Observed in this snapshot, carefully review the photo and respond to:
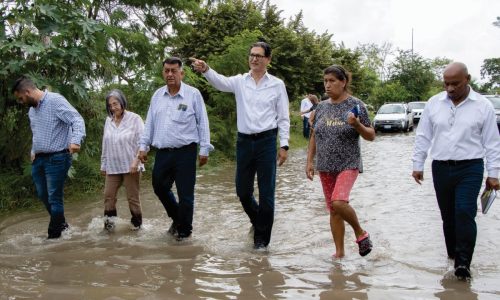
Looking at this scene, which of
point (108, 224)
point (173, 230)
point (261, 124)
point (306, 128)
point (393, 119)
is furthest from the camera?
point (393, 119)

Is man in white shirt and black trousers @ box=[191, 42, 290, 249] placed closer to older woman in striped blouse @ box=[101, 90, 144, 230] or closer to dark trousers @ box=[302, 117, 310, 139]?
older woman in striped blouse @ box=[101, 90, 144, 230]

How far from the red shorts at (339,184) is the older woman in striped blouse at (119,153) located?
2.34 m

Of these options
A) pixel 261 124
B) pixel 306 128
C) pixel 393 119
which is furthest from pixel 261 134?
pixel 393 119

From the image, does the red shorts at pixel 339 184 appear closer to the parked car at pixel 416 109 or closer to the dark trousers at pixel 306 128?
the dark trousers at pixel 306 128

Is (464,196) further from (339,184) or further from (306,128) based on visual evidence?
(306,128)

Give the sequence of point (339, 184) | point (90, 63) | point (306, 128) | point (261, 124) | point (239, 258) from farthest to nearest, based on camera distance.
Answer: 1. point (306, 128)
2. point (90, 63)
3. point (261, 124)
4. point (239, 258)
5. point (339, 184)

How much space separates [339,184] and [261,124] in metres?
1.02

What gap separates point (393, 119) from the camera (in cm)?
2658

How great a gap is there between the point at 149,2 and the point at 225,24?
1291 cm

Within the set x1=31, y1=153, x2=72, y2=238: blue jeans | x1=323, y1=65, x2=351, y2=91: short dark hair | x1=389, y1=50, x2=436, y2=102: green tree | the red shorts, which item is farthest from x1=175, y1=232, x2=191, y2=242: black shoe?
x1=389, y1=50, x2=436, y2=102: green tree

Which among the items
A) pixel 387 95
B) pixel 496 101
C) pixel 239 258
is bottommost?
pixel 239 258

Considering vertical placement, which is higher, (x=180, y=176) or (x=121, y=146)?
(x=121, y=146)

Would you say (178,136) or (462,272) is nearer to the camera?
(462,272)

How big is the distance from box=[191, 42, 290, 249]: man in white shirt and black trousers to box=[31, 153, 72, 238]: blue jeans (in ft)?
6.11
